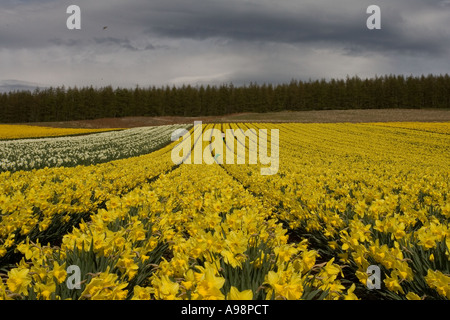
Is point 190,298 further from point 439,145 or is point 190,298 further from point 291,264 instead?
point 439,145

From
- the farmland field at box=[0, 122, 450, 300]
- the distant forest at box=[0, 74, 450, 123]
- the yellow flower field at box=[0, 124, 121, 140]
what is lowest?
the farmland field at box=[0, 122, 450, 300]

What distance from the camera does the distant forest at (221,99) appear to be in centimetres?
9138

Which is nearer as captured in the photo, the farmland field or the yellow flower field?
the farmland field

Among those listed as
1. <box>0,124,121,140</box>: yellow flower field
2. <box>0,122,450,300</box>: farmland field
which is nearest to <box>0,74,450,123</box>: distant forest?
<box>0,124,121,140</box>: yellow flower field

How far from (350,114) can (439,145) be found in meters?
46.3

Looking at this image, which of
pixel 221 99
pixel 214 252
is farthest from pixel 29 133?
pixel 221 99

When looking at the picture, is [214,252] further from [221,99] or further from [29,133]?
[221,99]

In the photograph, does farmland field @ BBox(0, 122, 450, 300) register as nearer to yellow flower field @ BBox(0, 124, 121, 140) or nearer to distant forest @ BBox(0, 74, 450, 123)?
yellow flower field @ BBox(0, 124, 121, 140)


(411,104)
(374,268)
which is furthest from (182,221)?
(411,104)

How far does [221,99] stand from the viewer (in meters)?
104

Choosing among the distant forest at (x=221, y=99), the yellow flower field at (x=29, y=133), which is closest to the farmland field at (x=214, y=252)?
the yellow flower field at (x=29, y=133)

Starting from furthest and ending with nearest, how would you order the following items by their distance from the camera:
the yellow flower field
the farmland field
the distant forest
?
the distant forest → the yellow flower field → the farmland field

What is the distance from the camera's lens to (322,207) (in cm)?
500

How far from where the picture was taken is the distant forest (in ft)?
300
